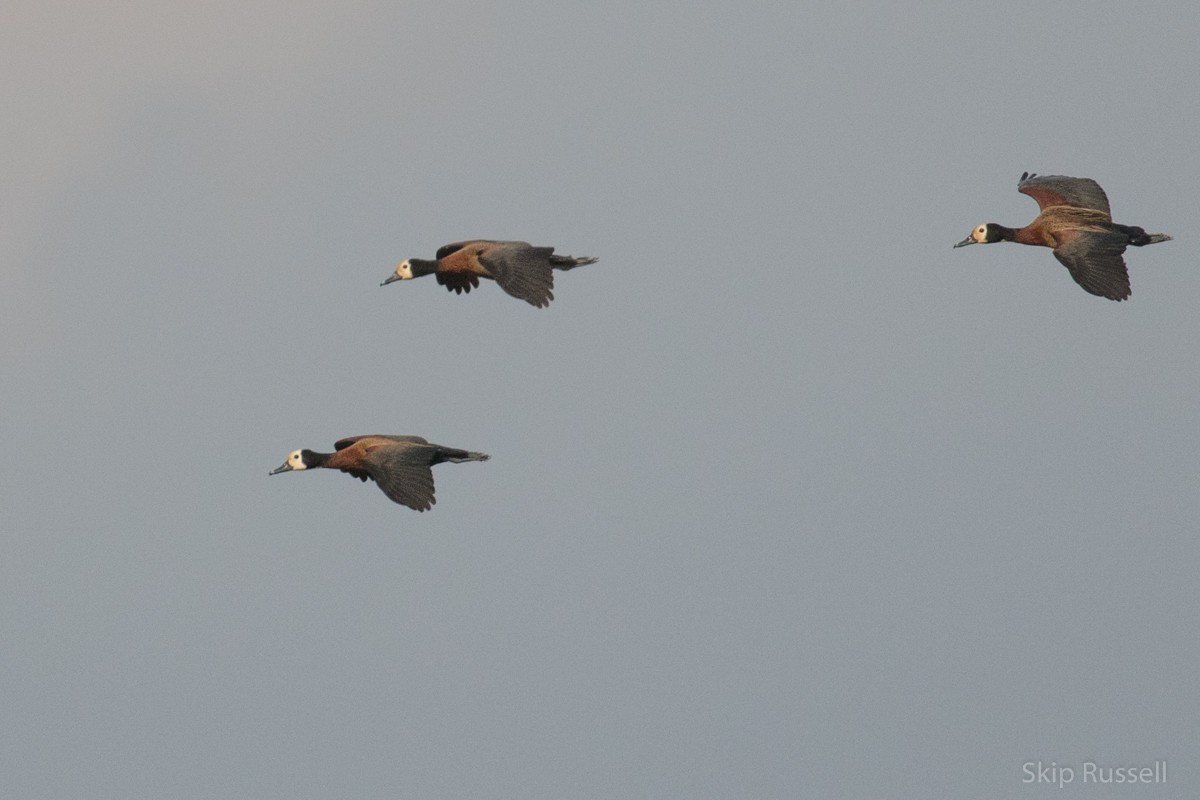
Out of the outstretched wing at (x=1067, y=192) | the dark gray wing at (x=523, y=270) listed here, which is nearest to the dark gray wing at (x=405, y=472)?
the dark gray wing at (x=523, y=270)

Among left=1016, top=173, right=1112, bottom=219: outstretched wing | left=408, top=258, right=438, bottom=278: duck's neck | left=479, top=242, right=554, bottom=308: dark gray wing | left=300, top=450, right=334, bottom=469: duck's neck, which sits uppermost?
left=1016, top=173, right=1112, bottom=219: outstretched wing

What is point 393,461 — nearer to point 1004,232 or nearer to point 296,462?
point 296,462

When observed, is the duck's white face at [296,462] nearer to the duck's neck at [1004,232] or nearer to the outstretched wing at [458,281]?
the outstretched wing at [458,281]

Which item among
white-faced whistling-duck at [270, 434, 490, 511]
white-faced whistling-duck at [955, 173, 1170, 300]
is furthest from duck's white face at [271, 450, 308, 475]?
white-faced whistling-duck at [955, 173, 1170, 300]

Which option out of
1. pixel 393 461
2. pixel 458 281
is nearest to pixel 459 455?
pixel 393 461

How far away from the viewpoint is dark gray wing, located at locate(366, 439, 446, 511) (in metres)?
32.8

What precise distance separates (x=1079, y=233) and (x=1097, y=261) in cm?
83

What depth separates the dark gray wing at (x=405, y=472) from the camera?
108 ft

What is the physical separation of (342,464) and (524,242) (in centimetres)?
406

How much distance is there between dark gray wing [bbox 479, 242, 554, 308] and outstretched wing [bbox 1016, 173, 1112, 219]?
26.0 ft

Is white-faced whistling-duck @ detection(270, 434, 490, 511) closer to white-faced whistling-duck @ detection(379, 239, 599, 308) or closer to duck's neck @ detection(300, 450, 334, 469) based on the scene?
duck's neck @ detection(300, 450, 334, 469)

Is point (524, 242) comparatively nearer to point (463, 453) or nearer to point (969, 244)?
point (463, 453)

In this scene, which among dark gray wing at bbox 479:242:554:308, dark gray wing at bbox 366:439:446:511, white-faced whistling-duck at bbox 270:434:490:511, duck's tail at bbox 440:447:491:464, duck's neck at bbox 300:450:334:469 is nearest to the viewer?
dark gray wing at bbox 366:439:446:511

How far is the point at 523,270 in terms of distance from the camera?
33938 mm
